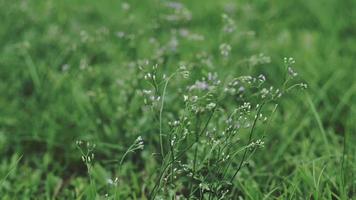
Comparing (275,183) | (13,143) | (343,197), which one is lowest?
(13,143)

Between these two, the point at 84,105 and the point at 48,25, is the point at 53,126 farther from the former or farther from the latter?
the point at 48,25

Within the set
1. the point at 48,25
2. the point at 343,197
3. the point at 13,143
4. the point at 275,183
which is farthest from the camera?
the point at 48,25

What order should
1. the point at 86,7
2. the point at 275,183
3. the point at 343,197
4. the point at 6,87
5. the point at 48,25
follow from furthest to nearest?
the point at 86,7, the point at 48,25, the point at 6,87, the point at 275,183, the point at 343,197

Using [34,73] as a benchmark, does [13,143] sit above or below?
below

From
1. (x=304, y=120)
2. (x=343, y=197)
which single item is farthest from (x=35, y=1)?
(x=343, y=197)

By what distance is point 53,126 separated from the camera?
3184 millimetres

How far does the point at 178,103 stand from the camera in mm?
3268

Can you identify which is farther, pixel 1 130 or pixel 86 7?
pixel 86 7

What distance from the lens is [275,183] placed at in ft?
9.15

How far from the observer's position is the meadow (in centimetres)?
246

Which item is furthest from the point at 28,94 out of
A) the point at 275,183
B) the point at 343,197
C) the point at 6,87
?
the point at 343,197

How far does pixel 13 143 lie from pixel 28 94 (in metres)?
0.54

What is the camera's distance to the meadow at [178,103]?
246cm

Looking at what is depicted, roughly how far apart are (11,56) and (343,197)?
2.32m
